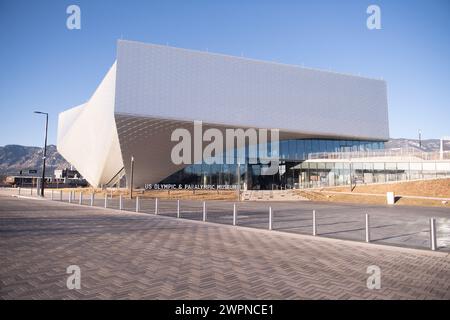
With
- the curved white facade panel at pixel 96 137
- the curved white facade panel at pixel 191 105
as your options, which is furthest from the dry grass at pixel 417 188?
the curved white facade panel at pixel 96 137

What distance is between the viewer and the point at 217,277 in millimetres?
5383

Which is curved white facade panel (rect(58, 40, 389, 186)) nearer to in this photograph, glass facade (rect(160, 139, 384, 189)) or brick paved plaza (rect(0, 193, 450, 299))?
glass facade (rect(160, 139, 384, 189))

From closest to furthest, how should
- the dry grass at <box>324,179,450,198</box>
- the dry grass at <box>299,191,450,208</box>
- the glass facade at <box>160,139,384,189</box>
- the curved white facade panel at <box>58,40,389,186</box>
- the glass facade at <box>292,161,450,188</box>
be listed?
the dry grass at <box>299,191,450,208</box>, the dry grass at <box>324,179,450,198</box>, the glass facade at <box>292,161,450,188</box>, the curved white facade panel at <box>58,40,389,186</box>, the glass facade at <box>160,139,384,189</box>

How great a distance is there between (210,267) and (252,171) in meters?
40.3

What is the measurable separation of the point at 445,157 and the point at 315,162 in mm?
16930

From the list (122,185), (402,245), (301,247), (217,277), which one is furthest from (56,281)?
(122,185)

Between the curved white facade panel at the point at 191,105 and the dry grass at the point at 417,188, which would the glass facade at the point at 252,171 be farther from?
the dry grass at the point at 417,188

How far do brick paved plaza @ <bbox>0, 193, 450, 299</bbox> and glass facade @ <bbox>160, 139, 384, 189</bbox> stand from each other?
114 feet

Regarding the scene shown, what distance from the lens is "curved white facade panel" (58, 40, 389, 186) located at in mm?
36625

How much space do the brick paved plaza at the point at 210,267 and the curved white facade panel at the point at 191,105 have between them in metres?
28.6

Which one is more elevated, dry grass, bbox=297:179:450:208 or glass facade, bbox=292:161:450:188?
glass facade, bbox=292:161:450:188

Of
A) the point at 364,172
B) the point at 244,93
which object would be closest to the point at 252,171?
the point at 244,93

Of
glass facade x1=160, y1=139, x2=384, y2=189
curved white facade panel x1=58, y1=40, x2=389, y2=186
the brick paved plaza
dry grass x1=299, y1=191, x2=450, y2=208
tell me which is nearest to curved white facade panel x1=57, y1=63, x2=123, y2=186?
curved white facade panel x1=58, y1=40, x2=389, y2=186
